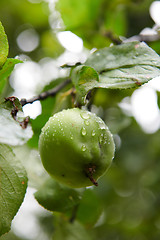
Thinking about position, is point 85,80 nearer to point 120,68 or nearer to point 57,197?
point 120,68

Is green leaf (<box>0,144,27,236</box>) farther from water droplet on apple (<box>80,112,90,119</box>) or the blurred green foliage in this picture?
the blurred green foliage

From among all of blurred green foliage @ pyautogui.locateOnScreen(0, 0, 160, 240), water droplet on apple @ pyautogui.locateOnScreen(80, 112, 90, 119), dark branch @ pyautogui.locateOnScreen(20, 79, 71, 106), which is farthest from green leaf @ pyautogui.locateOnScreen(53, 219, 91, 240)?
water droplet on apple @ pyautogui.locateOnScreen(80, 112, 90, 119)

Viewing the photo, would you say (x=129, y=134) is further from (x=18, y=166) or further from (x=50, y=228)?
(x=18, y=166)

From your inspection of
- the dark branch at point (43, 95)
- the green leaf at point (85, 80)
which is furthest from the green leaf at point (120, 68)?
the dark branch at point (43, 95)

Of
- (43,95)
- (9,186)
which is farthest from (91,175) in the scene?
(43,95)

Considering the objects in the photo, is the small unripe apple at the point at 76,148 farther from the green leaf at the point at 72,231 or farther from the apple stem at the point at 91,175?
the green leaf at the point at 72,231

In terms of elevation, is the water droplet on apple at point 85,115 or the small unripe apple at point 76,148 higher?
the water droplet on apple at point 85,115
